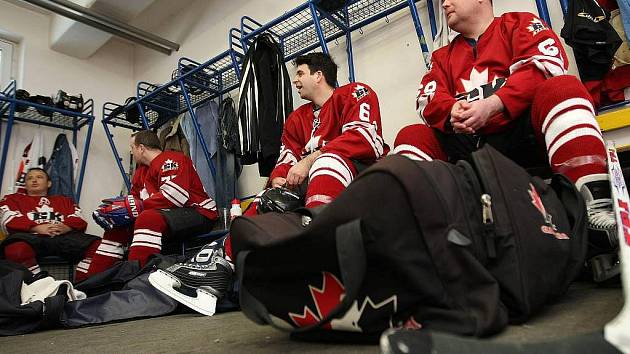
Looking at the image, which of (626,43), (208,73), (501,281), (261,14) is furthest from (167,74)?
(501,281)

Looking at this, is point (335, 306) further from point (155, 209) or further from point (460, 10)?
point (155, 209)

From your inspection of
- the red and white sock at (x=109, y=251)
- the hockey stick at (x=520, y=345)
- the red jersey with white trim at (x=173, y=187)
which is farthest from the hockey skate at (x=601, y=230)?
the red and white sock at (x=109, y=251)

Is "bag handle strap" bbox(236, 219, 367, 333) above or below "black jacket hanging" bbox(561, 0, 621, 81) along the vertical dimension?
below

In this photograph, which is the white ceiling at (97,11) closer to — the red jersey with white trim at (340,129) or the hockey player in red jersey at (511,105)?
the red jersey with white trim at (340,129)

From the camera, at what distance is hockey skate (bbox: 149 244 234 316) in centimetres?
126

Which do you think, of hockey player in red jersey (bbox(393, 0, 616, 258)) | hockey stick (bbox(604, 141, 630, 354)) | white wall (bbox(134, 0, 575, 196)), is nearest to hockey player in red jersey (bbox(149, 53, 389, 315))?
hockey player in red jersey (bbox(393, 0, 616, 258))

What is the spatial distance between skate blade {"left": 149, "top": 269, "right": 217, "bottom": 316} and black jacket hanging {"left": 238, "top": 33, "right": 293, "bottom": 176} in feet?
2.90

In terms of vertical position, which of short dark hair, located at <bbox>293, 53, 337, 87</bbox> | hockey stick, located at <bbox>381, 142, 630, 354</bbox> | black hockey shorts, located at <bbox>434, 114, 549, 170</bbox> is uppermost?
short dark hair, located at <bbox>293, 53, 337, 87</bbox>

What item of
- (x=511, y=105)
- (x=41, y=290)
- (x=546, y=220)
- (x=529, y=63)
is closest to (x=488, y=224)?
(x=546, y=220)

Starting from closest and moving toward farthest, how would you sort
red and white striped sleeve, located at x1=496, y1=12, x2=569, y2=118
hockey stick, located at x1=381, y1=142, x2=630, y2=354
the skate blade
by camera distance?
hockey stick, located at x1=381, y1=142, x2=630, y2=354 < red and white striped sleeve, located at x1=496, y1=12, x2=569, y2=118 < the skate blade

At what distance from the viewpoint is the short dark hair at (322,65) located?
5.95 feet

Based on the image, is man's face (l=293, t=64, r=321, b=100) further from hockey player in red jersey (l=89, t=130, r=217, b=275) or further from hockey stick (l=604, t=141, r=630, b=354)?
hockey stick (l=604, t=141, r=630, b=354)

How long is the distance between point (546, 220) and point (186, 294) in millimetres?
1067

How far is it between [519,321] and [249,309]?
0.40m
